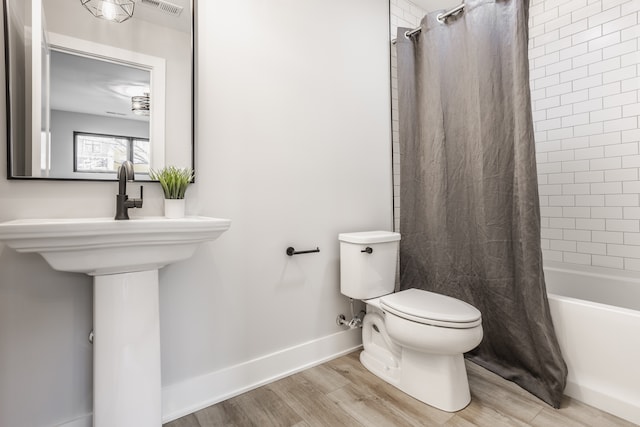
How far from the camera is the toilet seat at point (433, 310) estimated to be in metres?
1.33

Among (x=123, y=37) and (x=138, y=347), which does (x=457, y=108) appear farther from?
(x=138, y=347)

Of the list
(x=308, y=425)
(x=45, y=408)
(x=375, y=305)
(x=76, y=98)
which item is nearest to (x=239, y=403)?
(x=308, y=425)

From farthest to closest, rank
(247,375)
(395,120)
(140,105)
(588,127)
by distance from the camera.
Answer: (395,120) < (588,127) < (247,375) < (140,105)

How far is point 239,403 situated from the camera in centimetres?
146

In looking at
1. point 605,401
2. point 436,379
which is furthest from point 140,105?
point 605,401

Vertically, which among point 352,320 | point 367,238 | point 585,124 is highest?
point 585,124

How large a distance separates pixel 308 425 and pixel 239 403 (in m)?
0.36

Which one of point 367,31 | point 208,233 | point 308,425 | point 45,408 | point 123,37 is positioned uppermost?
point 367,31

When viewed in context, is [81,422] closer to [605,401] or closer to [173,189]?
[173,189]

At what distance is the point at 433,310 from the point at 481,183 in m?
0.79

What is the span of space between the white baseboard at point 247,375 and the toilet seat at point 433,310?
499 millimetres

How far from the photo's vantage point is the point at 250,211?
159 cm

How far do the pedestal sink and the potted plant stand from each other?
25 cm

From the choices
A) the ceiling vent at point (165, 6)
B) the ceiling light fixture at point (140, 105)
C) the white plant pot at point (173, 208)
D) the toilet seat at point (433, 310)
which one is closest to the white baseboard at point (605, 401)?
the toilet seat at point (433, 310)
